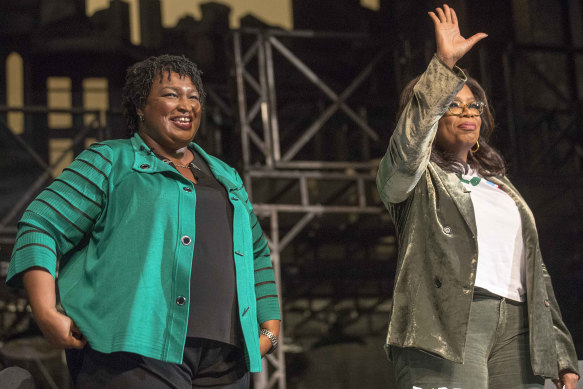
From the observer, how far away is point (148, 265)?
208cm

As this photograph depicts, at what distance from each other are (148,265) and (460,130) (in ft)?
3.60

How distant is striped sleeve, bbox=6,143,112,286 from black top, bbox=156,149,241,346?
25cm

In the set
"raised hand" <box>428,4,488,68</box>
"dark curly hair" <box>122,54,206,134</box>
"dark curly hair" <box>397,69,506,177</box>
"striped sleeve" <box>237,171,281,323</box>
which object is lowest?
"striped sleeve" <box>237,171,281,323</box>

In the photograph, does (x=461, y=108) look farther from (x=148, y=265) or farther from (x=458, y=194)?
(x=148, y=265)

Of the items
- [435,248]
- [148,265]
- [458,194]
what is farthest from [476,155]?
[148,265]

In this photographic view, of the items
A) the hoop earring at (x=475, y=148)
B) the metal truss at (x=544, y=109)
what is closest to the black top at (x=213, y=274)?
the hoop earring at (x=475, y=148)

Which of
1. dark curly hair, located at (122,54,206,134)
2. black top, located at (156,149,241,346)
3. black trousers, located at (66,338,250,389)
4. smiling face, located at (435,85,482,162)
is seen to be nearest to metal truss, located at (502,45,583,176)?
smiling face, located at (435,85,482,162)

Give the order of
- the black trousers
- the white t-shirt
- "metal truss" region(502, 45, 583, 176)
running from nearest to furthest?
the black trousers
the white t-shirt
"metal truss" region(502, 45, 583, 176)

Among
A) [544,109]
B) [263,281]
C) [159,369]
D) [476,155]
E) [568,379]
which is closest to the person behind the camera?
[159,369]

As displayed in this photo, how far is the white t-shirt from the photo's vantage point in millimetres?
2465

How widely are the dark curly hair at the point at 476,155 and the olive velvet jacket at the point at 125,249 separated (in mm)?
706

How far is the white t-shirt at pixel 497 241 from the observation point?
2.46 meters

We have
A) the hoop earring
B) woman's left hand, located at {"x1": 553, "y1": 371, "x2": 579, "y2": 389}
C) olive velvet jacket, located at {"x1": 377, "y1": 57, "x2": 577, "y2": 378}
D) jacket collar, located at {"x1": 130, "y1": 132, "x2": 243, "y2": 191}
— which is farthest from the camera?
the hoop earring

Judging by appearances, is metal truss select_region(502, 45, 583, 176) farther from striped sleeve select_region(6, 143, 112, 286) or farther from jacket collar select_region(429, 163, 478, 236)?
striped sleeve select_region(6, 143, 112, 286)
